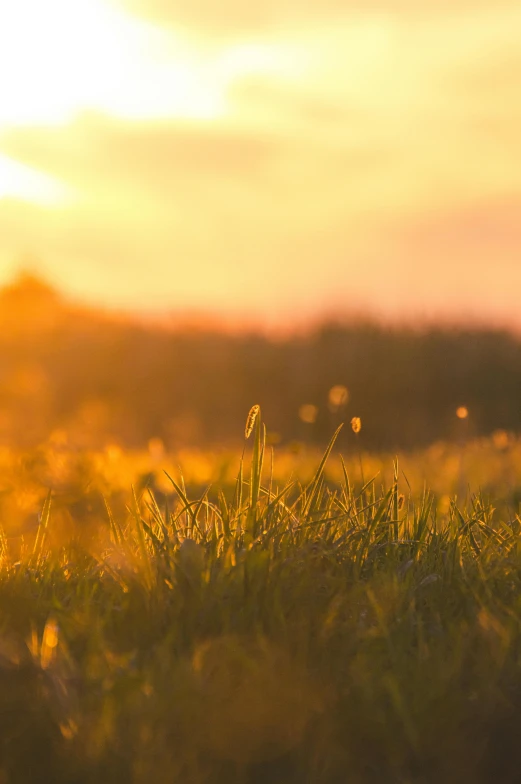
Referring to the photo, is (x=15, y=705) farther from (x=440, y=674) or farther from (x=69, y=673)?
(x=440, y=674)

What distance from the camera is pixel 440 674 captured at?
2.33 m

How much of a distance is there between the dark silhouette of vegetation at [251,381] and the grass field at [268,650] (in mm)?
10607

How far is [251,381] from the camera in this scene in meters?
19.0

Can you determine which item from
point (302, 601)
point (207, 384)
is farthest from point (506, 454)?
point (207, 384)

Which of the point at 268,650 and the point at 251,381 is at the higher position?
the point at 251,381

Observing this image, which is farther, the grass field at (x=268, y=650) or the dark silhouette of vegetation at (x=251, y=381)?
the dark silhouette of vegetation at (x=251, y=381)

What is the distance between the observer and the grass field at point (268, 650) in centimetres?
216

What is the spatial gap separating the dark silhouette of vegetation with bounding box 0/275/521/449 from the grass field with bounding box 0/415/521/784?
10607 mm

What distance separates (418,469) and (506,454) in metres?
0.91

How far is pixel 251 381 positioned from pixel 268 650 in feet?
54.7

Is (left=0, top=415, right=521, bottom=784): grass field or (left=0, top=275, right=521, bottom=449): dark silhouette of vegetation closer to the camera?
(left=0, top=415, right=521, bottom=784): grass field

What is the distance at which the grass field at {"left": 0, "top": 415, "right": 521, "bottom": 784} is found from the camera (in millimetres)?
2158

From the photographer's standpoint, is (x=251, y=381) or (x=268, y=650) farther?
(x=251, y=381)

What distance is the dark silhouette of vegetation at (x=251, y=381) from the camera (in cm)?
1575
